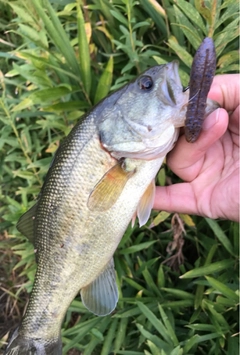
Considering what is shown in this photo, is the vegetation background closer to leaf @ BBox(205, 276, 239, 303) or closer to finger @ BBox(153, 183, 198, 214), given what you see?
leaf @ BBox(205, 276, 239, 303)

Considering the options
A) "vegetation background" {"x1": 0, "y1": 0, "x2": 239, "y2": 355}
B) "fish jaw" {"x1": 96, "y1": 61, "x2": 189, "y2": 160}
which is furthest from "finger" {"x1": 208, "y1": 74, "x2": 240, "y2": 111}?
"fish jaw" {"x1": 96, "y1": 61, "x2": 189, "y2": 160}

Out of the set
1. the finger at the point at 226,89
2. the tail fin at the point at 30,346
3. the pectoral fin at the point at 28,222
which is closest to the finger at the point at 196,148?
the finger at the point at 226,89

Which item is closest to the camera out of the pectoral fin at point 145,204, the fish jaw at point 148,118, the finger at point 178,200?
the fish jaw at point 148,118

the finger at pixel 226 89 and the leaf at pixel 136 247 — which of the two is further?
the leaf at pixel 136 247

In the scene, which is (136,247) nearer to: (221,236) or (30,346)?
(221,236)

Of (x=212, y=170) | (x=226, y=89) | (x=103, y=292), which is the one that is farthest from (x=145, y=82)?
(x=103, y=292)

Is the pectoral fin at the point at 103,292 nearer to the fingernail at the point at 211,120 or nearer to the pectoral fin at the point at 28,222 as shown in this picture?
the pectoral fin at the point at 28,222

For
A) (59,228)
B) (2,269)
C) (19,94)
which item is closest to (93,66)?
(19,94)
